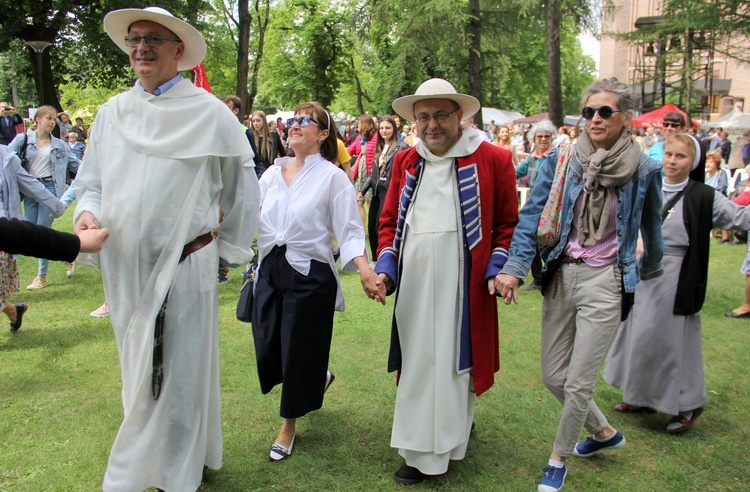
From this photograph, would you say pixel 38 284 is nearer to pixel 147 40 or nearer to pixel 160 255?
pixel 160 255

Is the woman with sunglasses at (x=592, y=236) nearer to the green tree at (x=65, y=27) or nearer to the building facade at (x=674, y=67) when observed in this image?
the building facade at (x=674, y=67)

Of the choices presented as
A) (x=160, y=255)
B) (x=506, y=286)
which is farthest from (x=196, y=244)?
(x=506, y=286)

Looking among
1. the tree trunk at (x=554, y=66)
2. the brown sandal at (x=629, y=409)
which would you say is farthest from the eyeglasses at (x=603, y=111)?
the tree trunk at (x=554, y=66)

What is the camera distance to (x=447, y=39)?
20.1 metres

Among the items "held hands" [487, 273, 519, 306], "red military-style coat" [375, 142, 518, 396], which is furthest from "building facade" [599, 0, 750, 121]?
"held hands" [487, 273, 519, 306]

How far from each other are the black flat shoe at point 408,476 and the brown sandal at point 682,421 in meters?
1.84

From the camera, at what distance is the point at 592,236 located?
3.53 m

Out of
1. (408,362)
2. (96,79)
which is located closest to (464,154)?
(408,362)

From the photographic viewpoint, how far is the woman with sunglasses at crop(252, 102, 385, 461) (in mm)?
3895

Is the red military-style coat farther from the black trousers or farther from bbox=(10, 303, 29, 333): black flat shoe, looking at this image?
bbox=(10, 303, 29, 333): black flat shoe

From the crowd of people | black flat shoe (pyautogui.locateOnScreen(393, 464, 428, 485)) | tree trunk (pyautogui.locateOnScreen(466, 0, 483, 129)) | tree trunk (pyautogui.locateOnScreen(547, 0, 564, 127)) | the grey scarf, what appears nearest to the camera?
the crowd of people

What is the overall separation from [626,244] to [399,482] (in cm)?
181

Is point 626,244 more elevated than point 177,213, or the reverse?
point 177,213

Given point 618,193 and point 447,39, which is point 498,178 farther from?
point 447,39
